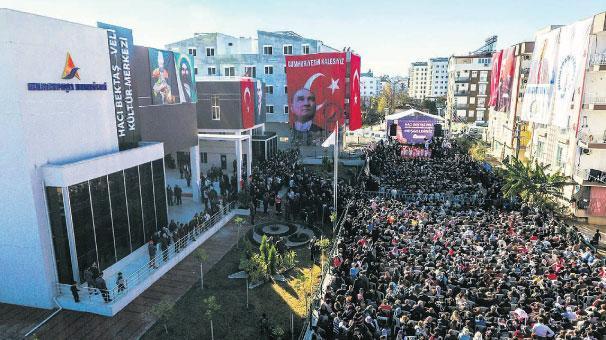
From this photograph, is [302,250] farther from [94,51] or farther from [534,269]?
[94,51]

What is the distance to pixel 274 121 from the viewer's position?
48375mm

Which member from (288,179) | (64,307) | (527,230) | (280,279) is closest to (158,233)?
(64,307)

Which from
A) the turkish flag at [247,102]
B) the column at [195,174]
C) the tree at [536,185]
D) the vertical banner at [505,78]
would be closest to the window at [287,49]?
the turkish flag at [247,102]

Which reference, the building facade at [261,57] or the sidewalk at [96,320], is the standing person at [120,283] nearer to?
the sidewalk at [96,320]

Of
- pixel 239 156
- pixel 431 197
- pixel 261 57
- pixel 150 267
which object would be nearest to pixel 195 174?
pixel 239 156

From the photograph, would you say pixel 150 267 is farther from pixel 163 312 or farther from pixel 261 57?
pixel 261 57

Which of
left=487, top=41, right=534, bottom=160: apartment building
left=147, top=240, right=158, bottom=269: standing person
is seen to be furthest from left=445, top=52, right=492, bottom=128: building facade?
left=147, top=240, right=158, bottom=269: standing person

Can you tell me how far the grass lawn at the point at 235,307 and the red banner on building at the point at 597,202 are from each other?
59.5ft

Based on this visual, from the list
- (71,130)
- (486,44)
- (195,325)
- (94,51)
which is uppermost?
(486,44)

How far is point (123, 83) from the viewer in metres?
17.8

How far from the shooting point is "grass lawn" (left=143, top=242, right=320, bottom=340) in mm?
12812

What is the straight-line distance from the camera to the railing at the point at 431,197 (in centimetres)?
2388

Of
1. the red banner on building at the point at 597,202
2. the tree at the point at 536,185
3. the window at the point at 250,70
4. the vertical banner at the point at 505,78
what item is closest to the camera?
the tree at the point at 536,185

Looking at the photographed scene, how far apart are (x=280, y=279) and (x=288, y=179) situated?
44.1ft
